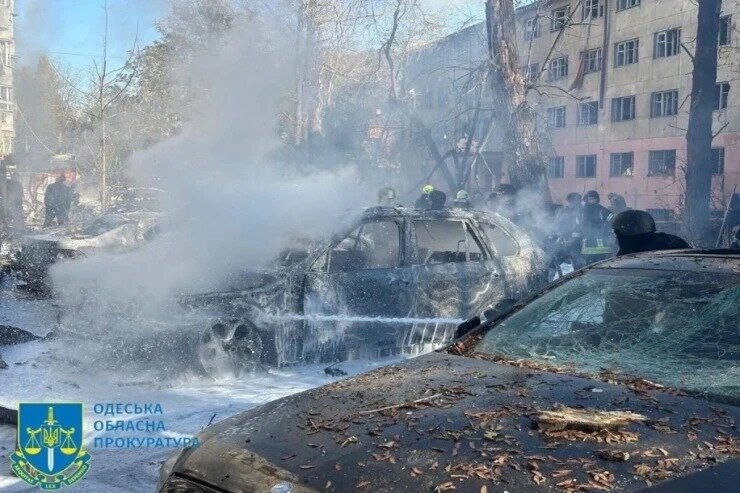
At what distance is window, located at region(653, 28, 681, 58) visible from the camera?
103ft

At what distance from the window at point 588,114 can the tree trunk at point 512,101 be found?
22624 millimetres

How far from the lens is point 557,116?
3916 cm

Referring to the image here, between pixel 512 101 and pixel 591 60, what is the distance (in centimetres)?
2400

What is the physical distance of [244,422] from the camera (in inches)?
111

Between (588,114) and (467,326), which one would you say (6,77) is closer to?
(588,114)

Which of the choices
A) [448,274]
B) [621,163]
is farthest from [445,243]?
[621,163]

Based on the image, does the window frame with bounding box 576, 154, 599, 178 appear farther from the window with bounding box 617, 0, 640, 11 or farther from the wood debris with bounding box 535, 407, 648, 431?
the wood debris with bounding box 535, 407, 648, 431

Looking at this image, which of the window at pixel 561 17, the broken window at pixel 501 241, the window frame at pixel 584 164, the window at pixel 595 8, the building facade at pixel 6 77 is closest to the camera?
the broken window at pixel 501 241

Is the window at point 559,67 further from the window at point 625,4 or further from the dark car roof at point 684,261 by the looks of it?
the dark car roof at point 684,261

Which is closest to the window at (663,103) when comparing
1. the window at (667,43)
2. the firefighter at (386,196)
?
the window at (667,43)

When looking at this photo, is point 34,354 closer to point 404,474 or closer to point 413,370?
point 413,370

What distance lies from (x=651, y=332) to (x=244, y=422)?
1.80 m

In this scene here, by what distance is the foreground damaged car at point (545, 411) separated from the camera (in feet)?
7.05

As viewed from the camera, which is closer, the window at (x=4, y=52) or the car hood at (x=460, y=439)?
the car hood at (x=460, y=439)
